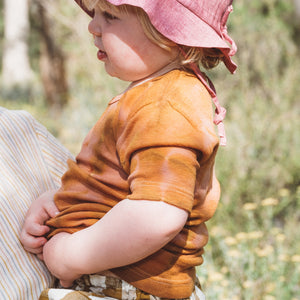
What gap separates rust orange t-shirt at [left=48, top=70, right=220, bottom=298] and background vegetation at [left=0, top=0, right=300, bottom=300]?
45.6 inches

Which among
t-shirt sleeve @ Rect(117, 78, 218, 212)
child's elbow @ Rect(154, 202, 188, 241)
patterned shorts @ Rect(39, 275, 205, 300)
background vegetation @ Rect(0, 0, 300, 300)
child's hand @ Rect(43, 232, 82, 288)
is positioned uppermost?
t-shirt sleeve @ Rect(117, 78, 218, 212)

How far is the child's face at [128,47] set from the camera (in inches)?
47.6

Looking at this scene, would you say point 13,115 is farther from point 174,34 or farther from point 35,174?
point 174,34

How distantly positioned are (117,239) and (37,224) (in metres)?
0.26

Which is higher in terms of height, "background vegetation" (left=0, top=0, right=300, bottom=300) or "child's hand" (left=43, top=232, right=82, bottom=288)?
"child's hand" (left=43, top=232, right=82, bottom=288)

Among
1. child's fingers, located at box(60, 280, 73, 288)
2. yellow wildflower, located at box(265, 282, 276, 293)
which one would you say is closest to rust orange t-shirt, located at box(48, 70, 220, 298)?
child's fingers, located at box(60, 280, 73, 288)

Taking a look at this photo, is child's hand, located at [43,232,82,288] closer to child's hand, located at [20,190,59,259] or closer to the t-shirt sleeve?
child's hand, located at [20,190,59,259]

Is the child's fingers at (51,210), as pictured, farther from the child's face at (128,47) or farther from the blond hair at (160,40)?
the blond hair at (160,40)

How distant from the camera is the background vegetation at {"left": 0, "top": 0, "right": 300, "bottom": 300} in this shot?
2.64 m

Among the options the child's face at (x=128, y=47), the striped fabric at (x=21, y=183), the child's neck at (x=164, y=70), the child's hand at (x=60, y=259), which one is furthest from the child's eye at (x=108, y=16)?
the child's hand at (x=60, y=259)

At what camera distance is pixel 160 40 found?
1.20m

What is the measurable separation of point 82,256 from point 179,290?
26 cm

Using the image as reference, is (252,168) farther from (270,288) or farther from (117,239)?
(117,239)

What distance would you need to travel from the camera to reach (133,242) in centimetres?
110
